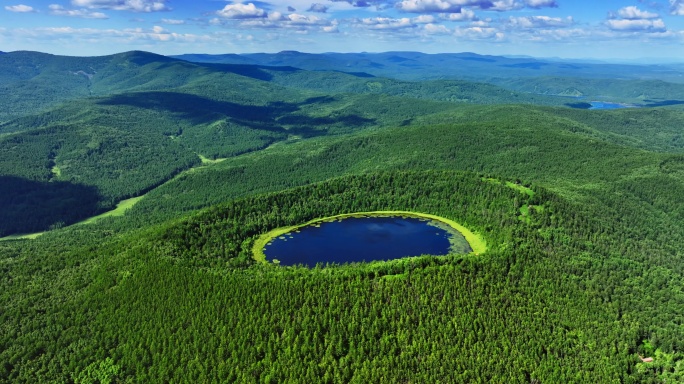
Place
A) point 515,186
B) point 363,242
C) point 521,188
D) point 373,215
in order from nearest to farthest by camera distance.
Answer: point 363,242 < point 521,188 < point 373,215 < point 515,186

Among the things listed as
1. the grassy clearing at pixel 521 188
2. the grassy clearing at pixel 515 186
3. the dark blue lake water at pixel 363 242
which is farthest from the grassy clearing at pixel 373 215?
the grassy clearing at pixel 521 188

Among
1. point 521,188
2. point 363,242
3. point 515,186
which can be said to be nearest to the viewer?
point 363,242

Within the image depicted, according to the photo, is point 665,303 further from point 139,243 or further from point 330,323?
point 139,243

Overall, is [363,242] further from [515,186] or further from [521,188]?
[521,188]

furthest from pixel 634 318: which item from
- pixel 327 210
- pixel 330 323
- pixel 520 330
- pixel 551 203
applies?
pixel 327 210

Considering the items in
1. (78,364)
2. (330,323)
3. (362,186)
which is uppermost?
(362,186)

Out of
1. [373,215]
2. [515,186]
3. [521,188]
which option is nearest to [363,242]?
[373,215]
